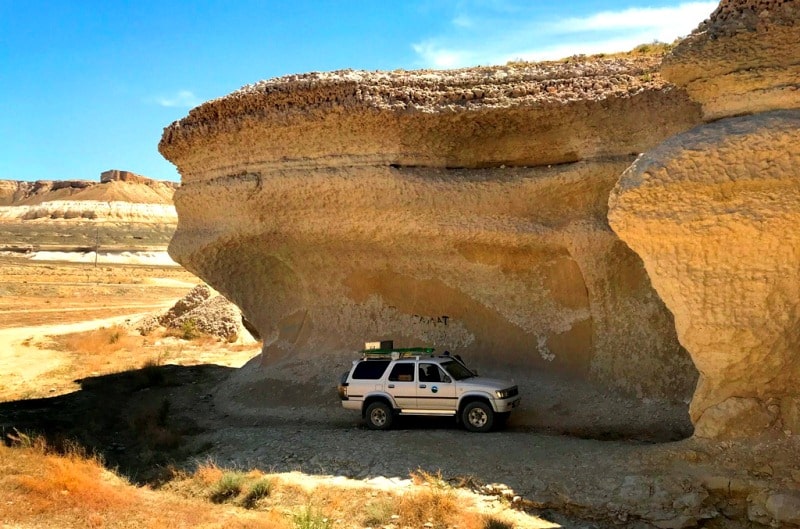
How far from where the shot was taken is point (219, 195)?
13.3 m

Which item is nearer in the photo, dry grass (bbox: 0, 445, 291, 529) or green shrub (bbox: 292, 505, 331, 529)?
green shrub (bbox: 292, 505, 331, 529)

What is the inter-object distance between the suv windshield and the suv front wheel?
0.48m

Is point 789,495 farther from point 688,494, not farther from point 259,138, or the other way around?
point 259,138

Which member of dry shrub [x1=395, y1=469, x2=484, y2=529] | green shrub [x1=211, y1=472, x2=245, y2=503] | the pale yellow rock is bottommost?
green shrub [x1=211, y1=472, x2=245, y2=503]

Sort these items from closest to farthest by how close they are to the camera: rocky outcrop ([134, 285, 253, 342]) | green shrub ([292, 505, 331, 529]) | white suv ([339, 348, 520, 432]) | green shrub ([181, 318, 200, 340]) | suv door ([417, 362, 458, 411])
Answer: green shrub ([292, 505, 331, 529]) < white suv ([339, 348, 520, 432]) < suv door ([417, 362, 458, 411]) < green shrub ([181, 318, 200, 340]) < rocky outcrop ([134, 285, 253, 342])

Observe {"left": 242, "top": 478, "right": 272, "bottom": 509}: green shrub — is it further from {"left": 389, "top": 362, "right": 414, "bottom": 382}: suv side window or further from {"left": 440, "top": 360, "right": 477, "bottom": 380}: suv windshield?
{"left": 440, "top": 360, "right": 477, "bottom": 380}: suv windshield

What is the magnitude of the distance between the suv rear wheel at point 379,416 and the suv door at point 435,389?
0.52 meters

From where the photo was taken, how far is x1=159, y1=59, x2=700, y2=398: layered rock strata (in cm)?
1086

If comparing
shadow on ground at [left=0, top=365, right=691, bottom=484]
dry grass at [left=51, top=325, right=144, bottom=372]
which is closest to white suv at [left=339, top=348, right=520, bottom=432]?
shadow on ground at [left=0, top=365, right=691, bottom=484]

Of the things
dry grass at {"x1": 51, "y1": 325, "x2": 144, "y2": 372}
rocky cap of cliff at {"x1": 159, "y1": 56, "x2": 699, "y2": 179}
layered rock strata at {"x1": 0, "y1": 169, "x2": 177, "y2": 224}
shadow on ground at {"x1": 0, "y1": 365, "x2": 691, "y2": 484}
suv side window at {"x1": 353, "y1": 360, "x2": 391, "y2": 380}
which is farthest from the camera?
layered rock strata at {"x1": 0, "y1": 169, "x2": 177, "y2": 224}

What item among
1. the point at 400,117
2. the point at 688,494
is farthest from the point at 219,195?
the point at 688,494

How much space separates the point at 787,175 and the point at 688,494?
3.47 metres

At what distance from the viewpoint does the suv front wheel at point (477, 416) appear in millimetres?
10125

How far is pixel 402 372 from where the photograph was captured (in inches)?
419
